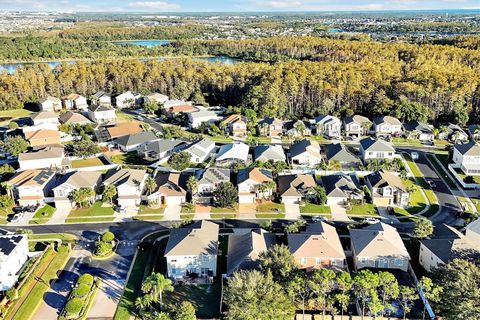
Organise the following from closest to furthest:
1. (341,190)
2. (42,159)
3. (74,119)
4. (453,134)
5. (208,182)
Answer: (341,190)
(208,182)
(42,159)
(453,134)
(74,119)

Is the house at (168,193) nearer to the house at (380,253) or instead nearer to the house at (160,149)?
the house at (160,149)

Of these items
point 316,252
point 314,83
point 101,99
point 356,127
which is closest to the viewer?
point 316,252

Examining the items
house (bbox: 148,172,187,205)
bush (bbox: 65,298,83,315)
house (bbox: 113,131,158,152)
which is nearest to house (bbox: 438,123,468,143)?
house (bbox: 148,172,187,205)

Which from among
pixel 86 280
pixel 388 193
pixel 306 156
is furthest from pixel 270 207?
pixel 86 280

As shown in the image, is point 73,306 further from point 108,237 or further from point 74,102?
point 74,102

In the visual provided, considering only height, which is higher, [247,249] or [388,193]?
[247,249]

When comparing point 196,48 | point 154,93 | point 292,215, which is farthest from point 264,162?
point 196,48

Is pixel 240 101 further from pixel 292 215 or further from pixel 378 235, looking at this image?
pixel 378 235

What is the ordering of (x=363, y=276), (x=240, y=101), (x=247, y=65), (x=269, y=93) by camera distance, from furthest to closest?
1. (x=247, y=65)
2. (x=240, y=101)
3. (x=269, y=93)
4. (x=363, y=276)
